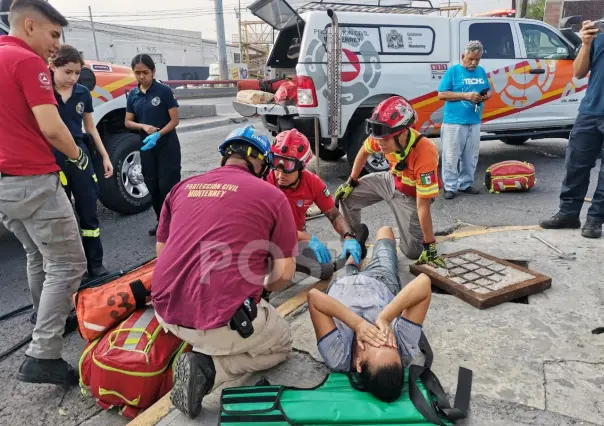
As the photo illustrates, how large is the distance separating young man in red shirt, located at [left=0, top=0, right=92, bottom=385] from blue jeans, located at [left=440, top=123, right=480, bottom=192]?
448cm

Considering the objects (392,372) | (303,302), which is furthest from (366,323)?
(303,302)

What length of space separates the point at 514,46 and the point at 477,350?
5774 mm

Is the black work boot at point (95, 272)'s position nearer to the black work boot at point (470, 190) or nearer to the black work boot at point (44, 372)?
the black work boot at point (44, 372)

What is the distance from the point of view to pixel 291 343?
258cm

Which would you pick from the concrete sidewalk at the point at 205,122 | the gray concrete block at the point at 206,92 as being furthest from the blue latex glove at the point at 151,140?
the gray concrete block at the point at 206,92

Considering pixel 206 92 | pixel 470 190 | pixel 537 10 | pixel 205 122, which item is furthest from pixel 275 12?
pixel 537 10

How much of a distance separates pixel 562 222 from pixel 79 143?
4.48 meters

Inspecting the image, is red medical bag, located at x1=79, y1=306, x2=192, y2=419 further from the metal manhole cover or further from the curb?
the curb

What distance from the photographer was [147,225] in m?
5.04

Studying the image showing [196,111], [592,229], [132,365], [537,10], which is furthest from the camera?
[537,10]

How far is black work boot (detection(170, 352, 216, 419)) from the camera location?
79.7 inches

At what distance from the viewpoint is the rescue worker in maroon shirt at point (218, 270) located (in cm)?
201

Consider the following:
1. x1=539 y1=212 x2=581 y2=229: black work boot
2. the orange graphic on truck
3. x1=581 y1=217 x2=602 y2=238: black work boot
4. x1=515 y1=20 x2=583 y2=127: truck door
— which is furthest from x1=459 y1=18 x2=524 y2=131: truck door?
x1=581 y1=217 x2=602 y2=238: black work boot

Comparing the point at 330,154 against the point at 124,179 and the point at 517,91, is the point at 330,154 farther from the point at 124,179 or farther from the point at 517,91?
the point at 124,179
